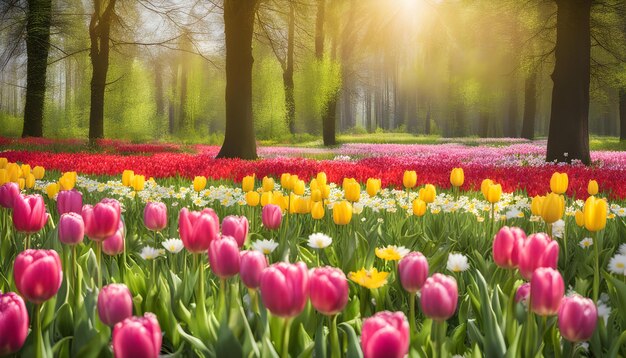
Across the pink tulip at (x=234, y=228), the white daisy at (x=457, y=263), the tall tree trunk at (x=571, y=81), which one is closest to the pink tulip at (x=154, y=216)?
the pink tulip at (x=234, y=228)

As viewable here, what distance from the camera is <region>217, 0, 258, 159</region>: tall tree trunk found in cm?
1308

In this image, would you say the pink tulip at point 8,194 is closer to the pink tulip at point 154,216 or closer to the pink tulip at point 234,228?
the pink tulip at point 154,216

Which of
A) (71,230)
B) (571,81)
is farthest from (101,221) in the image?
(571,81)

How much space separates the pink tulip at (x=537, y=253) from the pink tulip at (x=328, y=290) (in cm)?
66

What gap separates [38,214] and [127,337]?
1341 millimetres

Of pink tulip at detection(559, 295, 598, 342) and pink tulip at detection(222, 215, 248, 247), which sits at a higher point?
pink tulip at detection(222, 215, 248, 247)

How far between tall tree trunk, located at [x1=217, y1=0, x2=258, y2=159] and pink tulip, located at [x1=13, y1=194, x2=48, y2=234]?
1083 centimetres

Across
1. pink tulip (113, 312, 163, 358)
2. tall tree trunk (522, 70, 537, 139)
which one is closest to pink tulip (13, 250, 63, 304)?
pink tulip (113, 312, 163, 358)

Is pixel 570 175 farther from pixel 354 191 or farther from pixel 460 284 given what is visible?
pixel 460 284

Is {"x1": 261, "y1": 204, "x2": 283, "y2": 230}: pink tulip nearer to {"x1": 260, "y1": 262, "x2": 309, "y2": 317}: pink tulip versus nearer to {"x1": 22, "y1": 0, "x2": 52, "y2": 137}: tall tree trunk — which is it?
{"x1": 260, "y1": 262, "x2": 309, "y2": 317}: pink tulip

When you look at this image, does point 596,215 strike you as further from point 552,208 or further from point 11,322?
point 11,322

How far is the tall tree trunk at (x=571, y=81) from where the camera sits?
39.2 ft

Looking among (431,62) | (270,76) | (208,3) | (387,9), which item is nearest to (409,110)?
(431,62)

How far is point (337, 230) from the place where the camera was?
12.1 ft
